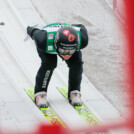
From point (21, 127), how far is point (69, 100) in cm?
93

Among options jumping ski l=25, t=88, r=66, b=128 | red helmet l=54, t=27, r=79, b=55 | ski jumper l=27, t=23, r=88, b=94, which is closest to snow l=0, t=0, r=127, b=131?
jumping ski l=25, t=88, r=66, b=128

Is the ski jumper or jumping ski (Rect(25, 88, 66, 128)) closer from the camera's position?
the ski jumper

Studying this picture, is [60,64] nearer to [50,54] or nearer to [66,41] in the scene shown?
[50,54]

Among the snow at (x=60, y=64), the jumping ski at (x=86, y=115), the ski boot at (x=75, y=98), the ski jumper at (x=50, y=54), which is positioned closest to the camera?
the ski jumper at (x=50, y=54)

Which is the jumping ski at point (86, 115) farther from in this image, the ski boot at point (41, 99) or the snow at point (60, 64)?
the ski boot at point (41, 99)

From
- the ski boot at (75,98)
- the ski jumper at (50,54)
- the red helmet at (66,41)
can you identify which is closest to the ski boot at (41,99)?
the ski jumper at (50,54)

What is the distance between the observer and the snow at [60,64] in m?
4.31

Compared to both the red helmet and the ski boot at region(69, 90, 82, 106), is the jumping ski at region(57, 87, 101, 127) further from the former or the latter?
the red helmet

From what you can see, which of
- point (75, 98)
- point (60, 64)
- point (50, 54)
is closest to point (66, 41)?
point (50, 54)

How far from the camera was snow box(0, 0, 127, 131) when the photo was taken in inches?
170

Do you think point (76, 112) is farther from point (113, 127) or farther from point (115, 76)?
point (113, 127)

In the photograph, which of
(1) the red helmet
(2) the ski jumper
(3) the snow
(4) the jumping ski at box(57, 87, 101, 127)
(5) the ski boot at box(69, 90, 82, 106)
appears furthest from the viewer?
(5) the ski boot at box(69, 90, 82, 106)

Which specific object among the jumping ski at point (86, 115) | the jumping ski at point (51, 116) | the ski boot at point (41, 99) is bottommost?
the jumping ski at point (86, 115)

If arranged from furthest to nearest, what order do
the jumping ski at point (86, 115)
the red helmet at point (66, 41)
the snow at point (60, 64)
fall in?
1. the snow at point (60, 64)
2. the jumping ski at point (86, 115)
3. the red helmet at point (66, 41)
